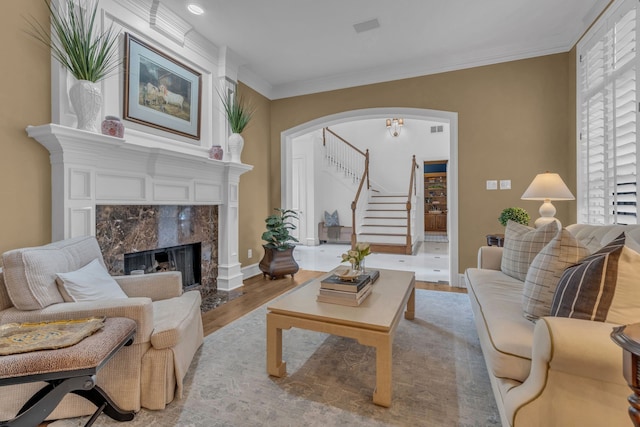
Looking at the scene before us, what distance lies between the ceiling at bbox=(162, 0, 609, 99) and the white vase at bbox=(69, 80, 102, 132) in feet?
4.37

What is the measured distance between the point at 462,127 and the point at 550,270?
9.76 ft

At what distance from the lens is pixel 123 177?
2.58 meters

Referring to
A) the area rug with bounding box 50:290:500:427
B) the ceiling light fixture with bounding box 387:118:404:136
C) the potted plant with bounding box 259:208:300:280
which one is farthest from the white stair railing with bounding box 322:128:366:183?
the area rug with bounding box 50:290:500:427

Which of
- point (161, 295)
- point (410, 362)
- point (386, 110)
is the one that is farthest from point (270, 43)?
point (410, 362)

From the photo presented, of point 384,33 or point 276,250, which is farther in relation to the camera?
point 276,250

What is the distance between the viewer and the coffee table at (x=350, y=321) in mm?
1534

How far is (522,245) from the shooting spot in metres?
2.25

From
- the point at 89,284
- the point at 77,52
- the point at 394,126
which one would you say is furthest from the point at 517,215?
the point at 394,126

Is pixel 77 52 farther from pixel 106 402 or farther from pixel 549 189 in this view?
pixel 549 189

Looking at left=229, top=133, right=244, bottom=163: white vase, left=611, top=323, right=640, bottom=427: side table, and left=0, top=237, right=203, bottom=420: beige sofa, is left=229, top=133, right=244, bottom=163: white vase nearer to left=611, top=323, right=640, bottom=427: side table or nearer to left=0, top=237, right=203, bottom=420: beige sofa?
left=0, top=237, right=203, bottom=420: beige sofa

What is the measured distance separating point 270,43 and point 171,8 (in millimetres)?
1122

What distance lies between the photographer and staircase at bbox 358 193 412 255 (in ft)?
21.8

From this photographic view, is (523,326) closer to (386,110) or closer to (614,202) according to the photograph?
(614,202)

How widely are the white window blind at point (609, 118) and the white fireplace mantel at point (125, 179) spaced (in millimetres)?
3900
